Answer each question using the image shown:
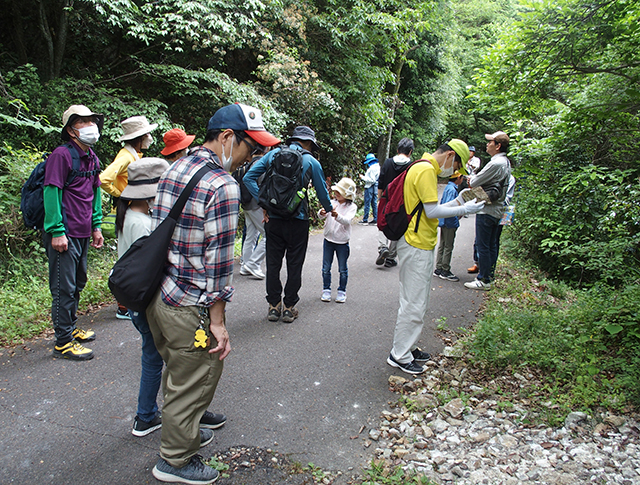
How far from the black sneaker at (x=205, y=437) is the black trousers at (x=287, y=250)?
2184mm

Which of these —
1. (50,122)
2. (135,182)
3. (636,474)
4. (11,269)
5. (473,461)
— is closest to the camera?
(636,474)

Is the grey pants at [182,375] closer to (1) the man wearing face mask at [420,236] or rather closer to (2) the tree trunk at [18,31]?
(1) the man wearing face mask at [420,236]

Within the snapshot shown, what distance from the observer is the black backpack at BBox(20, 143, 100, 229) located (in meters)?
3.75

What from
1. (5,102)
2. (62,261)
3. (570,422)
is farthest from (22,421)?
(5,102)

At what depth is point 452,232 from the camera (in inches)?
276

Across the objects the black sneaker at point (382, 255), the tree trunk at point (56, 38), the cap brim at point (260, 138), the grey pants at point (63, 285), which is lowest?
the black sneaker at point (382, 255)

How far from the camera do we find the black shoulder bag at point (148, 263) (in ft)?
7.25

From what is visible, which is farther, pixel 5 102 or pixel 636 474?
pixel 5 102

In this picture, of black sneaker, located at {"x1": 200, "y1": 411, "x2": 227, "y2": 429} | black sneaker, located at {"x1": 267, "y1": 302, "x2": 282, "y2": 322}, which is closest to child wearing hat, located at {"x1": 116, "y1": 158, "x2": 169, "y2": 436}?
black sneaker, located at {"x1": 200, "y1": 411, "x2": 227, "y2": 429}

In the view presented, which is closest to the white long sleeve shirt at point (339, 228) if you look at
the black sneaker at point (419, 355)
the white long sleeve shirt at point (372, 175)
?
the black sneaker at point (419, 355)

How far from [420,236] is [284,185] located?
1640 millimetres

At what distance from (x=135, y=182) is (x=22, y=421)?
205 cm

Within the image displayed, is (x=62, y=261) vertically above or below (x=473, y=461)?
above

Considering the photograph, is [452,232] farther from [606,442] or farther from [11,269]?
[11,269]
